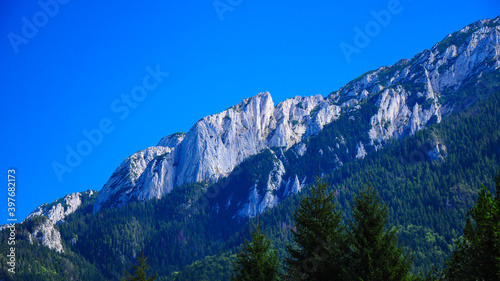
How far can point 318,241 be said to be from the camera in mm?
33656

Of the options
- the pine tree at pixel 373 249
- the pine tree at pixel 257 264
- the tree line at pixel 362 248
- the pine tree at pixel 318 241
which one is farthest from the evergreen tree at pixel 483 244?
the pine tree at pixel 257 264

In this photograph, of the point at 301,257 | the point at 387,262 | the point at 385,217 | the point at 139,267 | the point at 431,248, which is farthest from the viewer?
the point at 431,248

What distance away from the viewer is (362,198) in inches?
1267

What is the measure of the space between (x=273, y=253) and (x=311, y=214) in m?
4.60

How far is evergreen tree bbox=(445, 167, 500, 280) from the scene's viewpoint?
23547 mm

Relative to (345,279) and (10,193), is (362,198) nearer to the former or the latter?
(345,279)

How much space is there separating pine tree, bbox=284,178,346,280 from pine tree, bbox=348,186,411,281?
59.4 inches

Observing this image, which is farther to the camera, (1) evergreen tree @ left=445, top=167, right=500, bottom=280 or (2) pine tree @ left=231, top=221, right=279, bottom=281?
(2) pine tree @ left=231, top=221, right=279, bottom=281

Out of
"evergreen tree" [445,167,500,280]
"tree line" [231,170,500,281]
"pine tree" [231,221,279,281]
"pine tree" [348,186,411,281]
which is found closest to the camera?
"evergreen tree" [445,167,500,280]

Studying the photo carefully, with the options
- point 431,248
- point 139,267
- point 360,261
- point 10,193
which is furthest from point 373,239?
point 431,248

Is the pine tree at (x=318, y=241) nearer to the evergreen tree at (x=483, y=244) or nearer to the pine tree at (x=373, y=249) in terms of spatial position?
the pine tree at (x=373, y=249)

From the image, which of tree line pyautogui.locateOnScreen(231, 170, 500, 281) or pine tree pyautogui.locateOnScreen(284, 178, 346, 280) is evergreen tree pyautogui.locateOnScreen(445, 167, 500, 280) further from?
pine tree pyautogui.locateOnScreen(284, 178, 346, 280)

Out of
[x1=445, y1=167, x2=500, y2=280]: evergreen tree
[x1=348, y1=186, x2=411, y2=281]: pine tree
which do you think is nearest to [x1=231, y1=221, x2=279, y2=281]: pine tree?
[x1=348, y1=186, x2=411, y2=281]: pine tree

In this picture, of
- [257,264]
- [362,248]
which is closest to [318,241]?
[362,248]
